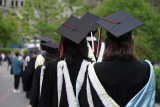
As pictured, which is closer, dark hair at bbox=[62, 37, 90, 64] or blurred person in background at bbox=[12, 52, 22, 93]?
dark hair at bbox=[62, 37, 90, 64]

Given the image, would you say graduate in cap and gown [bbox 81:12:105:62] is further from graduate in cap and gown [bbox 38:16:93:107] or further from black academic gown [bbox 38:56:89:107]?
black academic gown [bbox 38:56:89:107]

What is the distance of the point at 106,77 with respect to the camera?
2279 mm

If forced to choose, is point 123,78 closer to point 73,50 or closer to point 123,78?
point 123,78

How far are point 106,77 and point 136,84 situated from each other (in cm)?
29

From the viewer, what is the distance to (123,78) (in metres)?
2.25

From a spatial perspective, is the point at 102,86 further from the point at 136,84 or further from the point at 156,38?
the point at 156,38

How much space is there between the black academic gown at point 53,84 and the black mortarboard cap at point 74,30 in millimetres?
256

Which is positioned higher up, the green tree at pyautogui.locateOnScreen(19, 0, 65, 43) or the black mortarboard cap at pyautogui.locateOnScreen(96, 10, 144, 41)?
the black mortarboard cap at pyautogui.locateOnScreen(96, 10, 144, 41)

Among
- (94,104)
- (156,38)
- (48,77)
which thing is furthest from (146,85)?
(156,38)

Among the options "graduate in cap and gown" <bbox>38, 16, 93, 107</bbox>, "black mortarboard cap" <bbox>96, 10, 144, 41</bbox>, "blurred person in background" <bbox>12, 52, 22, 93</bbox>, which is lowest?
"blurred person in background" <bbox>12, 52, 22, 93</bbox>

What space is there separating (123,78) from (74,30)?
1187 millimetres

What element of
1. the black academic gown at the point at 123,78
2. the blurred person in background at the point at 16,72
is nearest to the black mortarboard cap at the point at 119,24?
the black academic gown at the point at 123,78

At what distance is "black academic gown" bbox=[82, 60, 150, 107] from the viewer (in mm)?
2254

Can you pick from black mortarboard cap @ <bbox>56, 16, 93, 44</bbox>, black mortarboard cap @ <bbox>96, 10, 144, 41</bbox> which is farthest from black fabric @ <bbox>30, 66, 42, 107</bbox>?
black mortarboard cap @ <bbox>96, 10, 144, 41</bbox>
